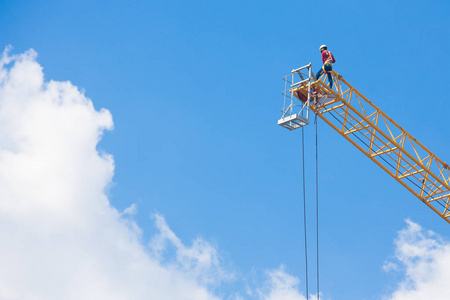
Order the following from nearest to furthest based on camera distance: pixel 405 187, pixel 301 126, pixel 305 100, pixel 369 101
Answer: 1. pixel 301 126
2. pixel 305 100
3. pixel 369 101
4. pixel 405 187

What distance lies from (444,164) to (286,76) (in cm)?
1212

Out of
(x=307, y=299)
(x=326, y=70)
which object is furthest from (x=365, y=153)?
(x=307, y=299)

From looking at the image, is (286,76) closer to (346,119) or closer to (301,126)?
(301,126)

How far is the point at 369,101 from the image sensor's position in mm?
32125

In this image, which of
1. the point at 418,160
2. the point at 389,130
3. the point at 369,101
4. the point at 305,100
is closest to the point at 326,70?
the point at 305,100

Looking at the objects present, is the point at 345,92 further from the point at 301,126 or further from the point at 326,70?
the point at 301,126

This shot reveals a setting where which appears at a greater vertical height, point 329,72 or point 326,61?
point 326,61

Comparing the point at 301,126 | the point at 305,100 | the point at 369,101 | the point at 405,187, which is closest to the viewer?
the point at 301,126

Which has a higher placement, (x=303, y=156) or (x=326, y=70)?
(x=326, y=70)

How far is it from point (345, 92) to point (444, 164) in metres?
8.31

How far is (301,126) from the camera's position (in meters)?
28.2

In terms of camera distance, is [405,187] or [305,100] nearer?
[305,100]

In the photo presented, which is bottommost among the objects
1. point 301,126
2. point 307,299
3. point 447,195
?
point 307,299

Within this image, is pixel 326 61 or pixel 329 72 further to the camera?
pixel 329 72
